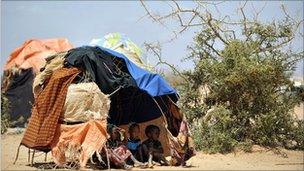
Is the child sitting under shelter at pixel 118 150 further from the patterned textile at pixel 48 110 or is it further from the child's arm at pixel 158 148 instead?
the patterned textile at pixel 48 110

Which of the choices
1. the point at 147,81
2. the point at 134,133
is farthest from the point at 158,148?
the point at 147,81

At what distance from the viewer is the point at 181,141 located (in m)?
9.90

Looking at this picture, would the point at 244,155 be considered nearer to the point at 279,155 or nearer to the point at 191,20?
the point at 279,155

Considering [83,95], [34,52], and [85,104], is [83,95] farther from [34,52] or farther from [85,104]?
[34,52]

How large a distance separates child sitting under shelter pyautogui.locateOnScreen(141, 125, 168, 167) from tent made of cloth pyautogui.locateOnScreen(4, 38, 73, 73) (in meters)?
9.88

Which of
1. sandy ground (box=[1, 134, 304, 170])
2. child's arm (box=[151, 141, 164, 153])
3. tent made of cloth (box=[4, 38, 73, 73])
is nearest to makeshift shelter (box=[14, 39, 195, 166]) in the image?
child's arm (box=[151, 141, 164, 153])

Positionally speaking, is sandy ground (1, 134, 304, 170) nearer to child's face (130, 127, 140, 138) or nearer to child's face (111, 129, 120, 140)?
child's face (111, 129, 120, 140)

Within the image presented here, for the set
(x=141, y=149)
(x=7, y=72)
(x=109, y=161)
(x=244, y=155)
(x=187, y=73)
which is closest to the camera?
(x=109, y=161)

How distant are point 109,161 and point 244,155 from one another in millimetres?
4428

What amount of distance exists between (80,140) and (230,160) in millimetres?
4058

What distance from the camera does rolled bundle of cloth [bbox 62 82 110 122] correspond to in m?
9.08

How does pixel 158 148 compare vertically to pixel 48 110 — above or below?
below

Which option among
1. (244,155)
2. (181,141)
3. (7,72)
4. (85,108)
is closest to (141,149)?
(181,141)

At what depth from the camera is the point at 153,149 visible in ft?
32.2
